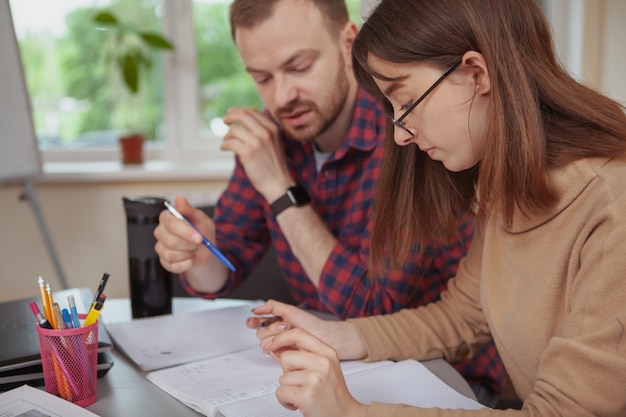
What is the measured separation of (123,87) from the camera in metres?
3.05

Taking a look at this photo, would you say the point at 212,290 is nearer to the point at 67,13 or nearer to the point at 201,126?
the point at 201,126

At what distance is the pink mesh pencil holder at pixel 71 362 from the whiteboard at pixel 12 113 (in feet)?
5.36

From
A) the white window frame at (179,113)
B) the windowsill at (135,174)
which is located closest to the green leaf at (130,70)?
the white window frame at (179,113)

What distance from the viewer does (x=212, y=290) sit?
154 cm

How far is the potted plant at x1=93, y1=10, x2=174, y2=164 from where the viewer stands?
2.77 meters

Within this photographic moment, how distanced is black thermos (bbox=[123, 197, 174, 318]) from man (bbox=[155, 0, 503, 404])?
7 cm

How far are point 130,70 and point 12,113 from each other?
53 centimetres

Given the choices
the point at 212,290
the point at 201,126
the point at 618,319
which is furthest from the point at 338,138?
the point at 201,126

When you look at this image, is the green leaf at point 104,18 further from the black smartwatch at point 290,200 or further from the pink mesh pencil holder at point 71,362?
the pink mesh pencil holder at point 71,362

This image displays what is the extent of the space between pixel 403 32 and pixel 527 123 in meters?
0.20

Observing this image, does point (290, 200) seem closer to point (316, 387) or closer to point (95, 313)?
point (95, 313)

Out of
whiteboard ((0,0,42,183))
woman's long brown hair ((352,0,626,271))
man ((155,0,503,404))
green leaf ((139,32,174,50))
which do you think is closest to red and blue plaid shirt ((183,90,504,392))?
man ((155,0,503,404))

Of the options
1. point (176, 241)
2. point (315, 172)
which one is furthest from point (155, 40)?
point (176, 241)

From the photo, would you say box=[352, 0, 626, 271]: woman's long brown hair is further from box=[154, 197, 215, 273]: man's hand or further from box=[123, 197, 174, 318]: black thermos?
box=[123, 197, 174, 318]: black thermos
